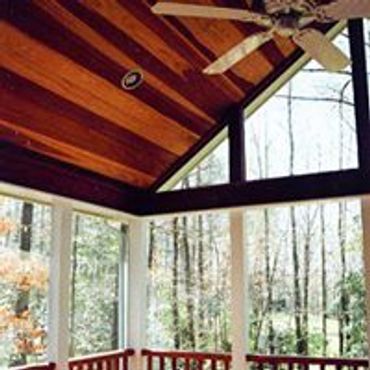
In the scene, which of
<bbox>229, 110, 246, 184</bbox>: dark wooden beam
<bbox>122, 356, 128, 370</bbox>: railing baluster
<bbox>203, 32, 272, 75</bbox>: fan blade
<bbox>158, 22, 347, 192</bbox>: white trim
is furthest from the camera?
<bbox>122, 356, 128, 370</bbox>: railing baluster

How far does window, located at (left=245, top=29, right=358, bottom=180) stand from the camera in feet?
18.3

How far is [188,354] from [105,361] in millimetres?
856

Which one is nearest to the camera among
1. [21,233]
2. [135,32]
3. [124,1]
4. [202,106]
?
[124,1]

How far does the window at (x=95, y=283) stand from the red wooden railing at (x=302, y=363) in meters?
1.52

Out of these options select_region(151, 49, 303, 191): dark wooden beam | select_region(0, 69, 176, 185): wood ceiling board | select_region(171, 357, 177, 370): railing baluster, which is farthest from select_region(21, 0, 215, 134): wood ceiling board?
select_region(171, 357, 177, 370): railing baluster

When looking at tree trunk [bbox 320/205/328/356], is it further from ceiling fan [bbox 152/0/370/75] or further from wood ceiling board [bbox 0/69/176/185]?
ceiling fan [bbox 152/0/370/75]

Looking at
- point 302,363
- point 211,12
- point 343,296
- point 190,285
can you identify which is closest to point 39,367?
point 190,285

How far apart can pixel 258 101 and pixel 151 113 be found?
1.28 metres

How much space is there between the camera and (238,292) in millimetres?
5770

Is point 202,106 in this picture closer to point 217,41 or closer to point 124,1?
point 217,41

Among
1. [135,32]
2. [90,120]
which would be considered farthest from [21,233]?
[135,32]

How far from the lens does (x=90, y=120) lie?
500cm

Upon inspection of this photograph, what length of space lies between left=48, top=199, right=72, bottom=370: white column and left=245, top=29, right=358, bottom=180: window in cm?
191

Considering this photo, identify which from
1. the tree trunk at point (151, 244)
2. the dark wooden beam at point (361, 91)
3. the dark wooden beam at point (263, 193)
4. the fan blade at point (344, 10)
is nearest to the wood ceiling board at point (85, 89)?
the dark wooden beam at point (263, 193)
